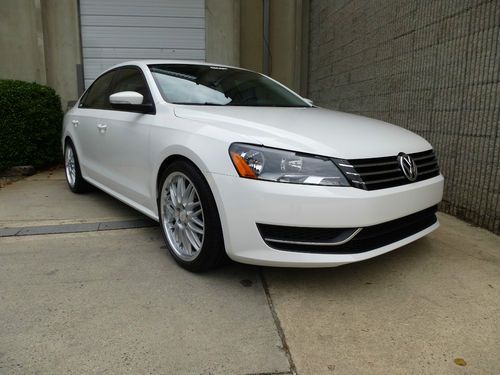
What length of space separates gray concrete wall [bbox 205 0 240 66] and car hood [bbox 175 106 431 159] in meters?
5.23

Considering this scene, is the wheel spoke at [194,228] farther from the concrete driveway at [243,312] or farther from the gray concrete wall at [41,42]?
the gray concrete wall at [41,42]

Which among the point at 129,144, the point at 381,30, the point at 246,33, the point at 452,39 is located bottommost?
the point at 129,144

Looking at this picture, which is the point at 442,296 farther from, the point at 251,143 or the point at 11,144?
the point at 11,144

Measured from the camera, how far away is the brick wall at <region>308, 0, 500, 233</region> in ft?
11.2

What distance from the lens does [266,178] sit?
216 cm


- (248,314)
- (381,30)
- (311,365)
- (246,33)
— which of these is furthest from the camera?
(246,33)

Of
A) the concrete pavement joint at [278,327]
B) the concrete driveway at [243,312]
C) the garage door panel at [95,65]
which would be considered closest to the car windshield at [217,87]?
the concrete driveway at [243,312]

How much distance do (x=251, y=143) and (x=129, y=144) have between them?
53.4 inches

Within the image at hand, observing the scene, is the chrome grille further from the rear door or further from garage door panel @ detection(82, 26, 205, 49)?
garage door panel @ detection(82, 26, 205, 49)

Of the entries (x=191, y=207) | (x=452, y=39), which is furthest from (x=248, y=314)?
(x=452, y=39)

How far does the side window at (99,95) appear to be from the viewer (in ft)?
13.2

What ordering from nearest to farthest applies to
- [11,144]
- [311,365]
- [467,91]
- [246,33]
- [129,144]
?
[311,365] → [129,144] → [467,91] → [11,144] → [246,33]

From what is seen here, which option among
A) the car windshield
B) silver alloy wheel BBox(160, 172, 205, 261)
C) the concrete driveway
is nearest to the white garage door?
the car windshield

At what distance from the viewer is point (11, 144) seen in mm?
5609
